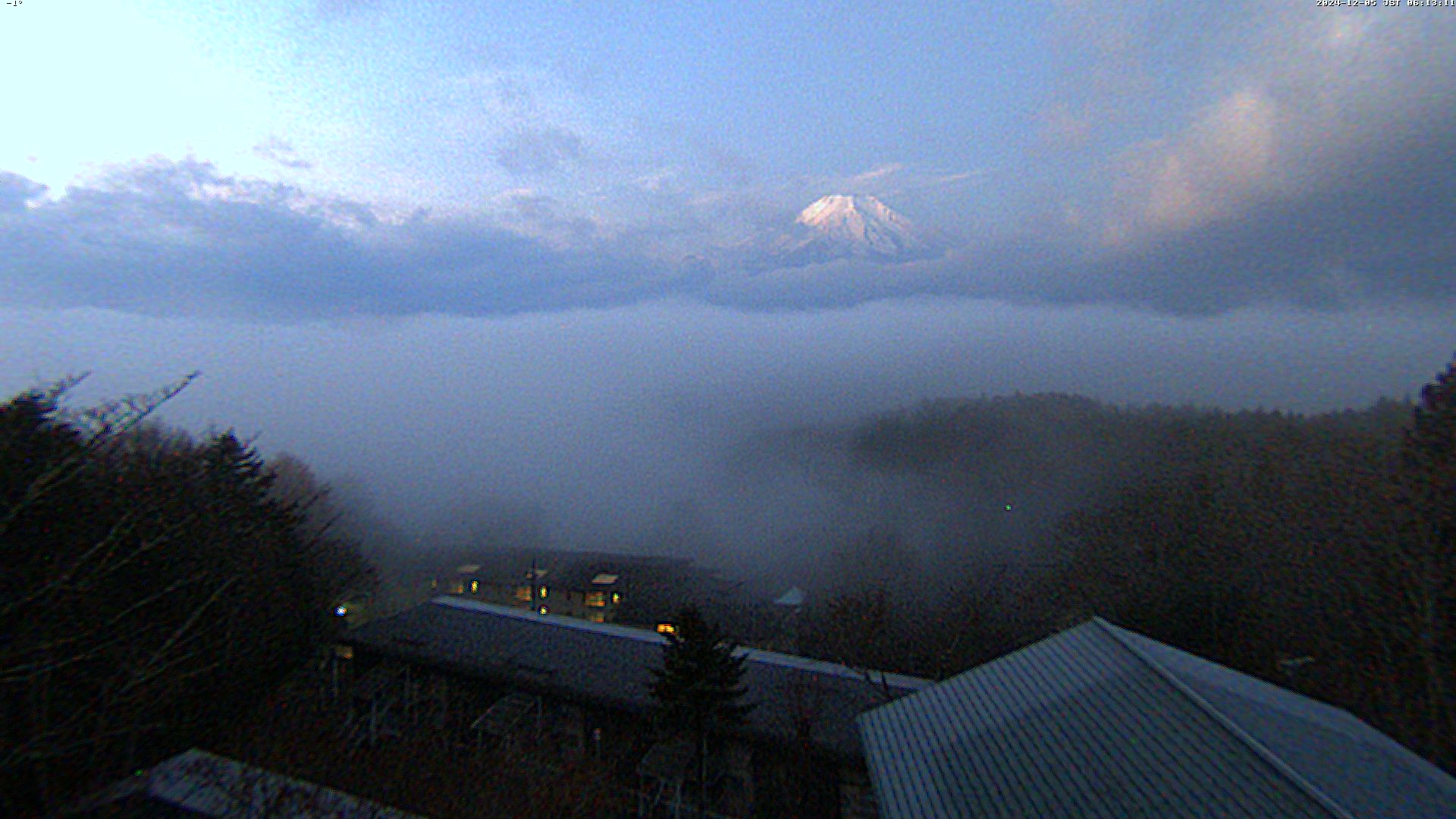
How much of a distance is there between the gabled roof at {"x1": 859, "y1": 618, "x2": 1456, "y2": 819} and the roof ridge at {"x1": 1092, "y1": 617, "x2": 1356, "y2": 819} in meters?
0.02

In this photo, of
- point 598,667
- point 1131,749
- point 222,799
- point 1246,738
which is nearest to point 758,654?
point 598,667

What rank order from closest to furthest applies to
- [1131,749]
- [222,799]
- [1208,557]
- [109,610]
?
[1131,749] < [222,799] < [109,610] < [1208,557]

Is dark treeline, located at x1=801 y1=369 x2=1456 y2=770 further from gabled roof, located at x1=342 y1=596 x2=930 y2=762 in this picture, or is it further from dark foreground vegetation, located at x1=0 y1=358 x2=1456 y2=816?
gabled roof, located at x1=342 y1=596 x2=930 y2=762

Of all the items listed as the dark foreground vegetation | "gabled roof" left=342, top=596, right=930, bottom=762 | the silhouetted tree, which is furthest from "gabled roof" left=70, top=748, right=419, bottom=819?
"gabled roof" left=342, top=596, right=930, bottom=762

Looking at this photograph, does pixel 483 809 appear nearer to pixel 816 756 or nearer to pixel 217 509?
pixel 816 756

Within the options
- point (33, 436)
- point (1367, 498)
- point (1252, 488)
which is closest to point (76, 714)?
point (33, 436)

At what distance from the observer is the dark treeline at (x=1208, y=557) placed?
2125cm

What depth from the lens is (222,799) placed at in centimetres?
898

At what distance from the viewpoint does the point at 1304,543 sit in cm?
3862

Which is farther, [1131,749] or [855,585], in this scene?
[855,585]

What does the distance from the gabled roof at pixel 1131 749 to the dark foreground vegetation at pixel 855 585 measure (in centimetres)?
842

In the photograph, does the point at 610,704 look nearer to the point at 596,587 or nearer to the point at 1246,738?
the point at 1246,738

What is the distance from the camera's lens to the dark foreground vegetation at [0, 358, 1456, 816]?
378 inches

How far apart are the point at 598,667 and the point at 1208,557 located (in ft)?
141
